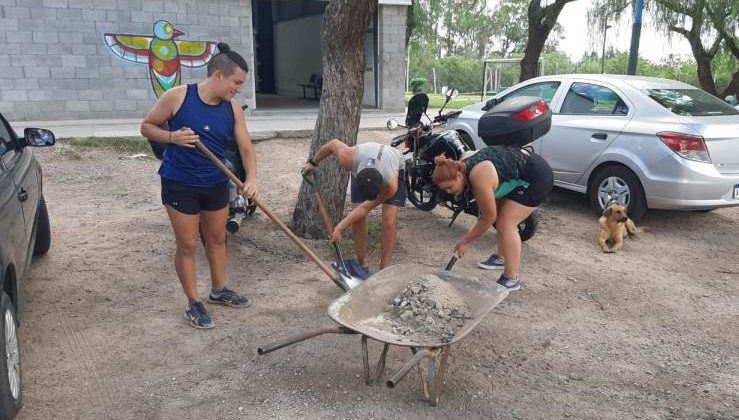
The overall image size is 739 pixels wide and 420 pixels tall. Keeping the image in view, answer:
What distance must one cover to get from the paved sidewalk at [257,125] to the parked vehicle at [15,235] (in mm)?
6354

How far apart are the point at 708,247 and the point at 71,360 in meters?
5.45

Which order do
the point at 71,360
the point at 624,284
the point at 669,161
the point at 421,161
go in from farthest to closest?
1. the point at 421,161
2. the point at 669,161
3. the point at 624,284
4. the point at 71,360

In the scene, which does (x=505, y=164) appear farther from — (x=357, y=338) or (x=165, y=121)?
(x=165, y=121)

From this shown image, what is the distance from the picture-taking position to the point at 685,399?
10.1 ft

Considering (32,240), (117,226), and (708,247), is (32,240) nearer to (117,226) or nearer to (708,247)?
(117,226)

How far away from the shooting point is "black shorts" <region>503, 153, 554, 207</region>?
4172 millimetres

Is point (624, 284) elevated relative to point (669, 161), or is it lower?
lower

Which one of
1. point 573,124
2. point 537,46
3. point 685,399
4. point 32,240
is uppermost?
point 537,46

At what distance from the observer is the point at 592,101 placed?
6602 millimetres

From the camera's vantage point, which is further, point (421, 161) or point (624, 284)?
point (421, 161)

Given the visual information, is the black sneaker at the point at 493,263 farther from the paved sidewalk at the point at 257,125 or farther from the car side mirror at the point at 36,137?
the paved sidewalk at the point at 257,125

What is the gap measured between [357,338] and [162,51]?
36.7 feet

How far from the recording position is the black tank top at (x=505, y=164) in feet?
12.9

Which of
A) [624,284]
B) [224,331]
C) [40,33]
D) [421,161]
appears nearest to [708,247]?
[624,284]
